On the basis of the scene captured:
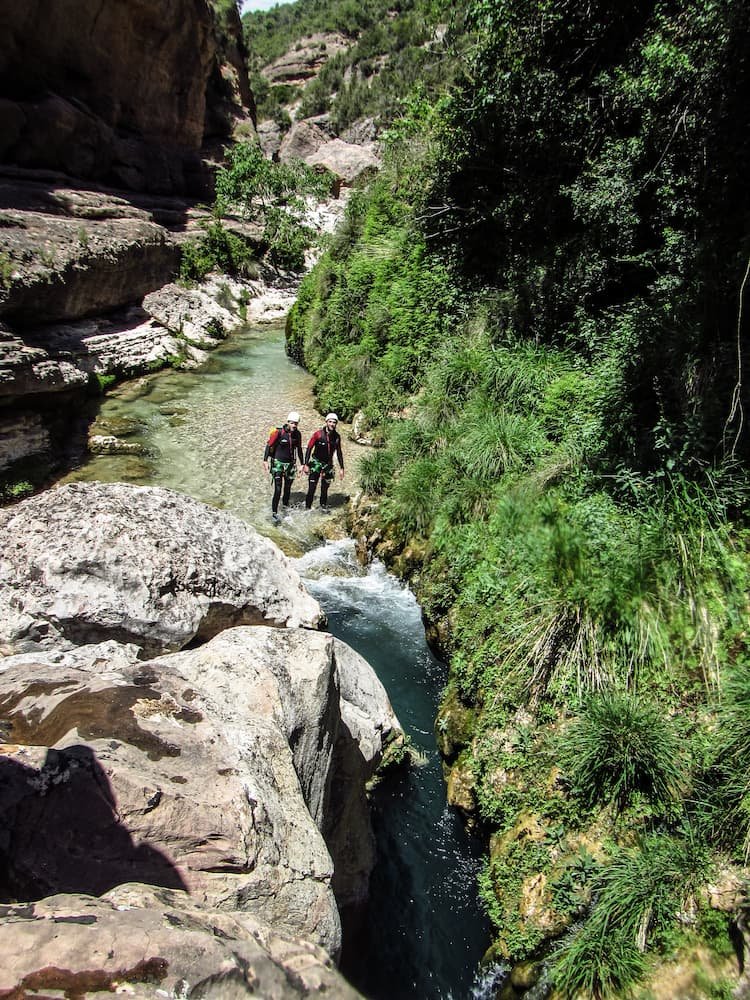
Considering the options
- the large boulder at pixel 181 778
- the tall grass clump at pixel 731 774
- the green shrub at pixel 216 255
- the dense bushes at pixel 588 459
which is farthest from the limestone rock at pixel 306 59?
the tall grass clump at pixel 731 774

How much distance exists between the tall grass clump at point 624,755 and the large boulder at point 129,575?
260cm

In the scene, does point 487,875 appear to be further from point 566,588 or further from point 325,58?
point 325,58

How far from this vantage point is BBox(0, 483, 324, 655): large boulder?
4.57 metres

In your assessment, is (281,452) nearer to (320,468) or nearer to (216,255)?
(320,468)

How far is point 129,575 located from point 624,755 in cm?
405

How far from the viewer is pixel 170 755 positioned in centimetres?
319

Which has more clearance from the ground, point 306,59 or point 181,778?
point 306,59

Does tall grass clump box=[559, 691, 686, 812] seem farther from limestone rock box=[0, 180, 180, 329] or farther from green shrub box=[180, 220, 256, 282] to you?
green shrub box=[180, 220, 256, 282]

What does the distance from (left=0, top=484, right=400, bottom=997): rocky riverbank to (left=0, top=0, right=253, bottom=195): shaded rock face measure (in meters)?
22.6

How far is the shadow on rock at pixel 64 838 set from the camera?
8.45 ft

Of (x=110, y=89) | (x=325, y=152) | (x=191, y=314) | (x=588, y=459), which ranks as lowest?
(x=588, y=459)

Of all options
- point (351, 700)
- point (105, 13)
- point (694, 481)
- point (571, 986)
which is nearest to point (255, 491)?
point (351, 700)

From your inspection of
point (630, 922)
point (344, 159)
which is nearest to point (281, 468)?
point (630, 922)

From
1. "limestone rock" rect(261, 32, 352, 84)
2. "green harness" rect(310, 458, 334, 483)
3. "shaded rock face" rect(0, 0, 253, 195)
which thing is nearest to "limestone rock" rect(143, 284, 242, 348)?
"shaded rock face" rect(0, 0, 253, 195)
